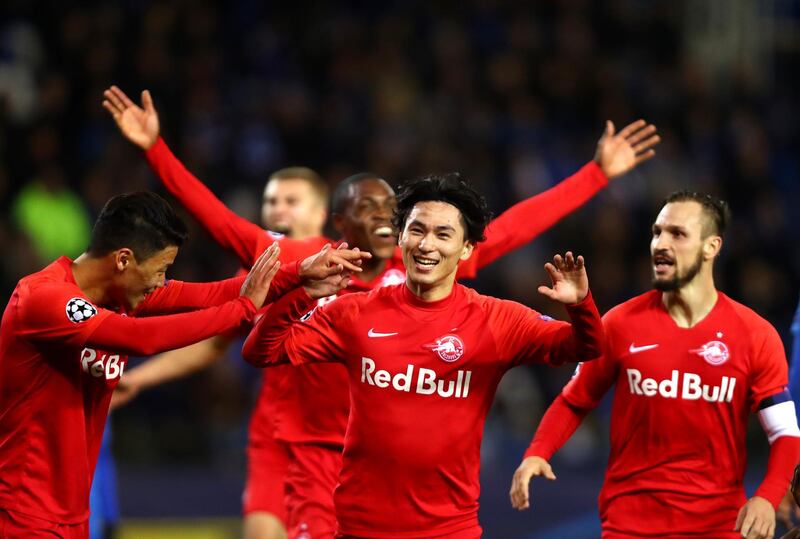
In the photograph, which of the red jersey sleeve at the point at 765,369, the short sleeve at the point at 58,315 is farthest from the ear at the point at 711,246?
the short sleeve at the point at 58,315

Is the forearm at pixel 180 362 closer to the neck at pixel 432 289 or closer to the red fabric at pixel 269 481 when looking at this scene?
the red fabric at pixel 269 481

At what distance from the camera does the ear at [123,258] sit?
5230mm

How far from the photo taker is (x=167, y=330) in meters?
5.09

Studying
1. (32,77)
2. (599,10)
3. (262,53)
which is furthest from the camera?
(599,10)

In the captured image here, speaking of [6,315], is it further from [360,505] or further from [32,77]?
[32,77]

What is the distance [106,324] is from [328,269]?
0.86 metres

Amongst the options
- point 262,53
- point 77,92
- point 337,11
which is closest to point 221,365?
point 77,92

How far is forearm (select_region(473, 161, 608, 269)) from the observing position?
6594mm

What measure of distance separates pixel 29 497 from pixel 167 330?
2.79 ft

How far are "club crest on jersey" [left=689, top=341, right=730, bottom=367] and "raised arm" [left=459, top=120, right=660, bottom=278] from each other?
3.74 ft

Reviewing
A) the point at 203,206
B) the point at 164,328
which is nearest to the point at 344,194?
the point at 203,206

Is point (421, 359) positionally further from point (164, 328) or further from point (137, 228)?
point (137, 228)

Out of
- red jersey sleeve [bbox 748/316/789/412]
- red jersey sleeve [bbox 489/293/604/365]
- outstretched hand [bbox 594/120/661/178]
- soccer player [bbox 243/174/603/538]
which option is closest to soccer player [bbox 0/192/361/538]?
soccer player [bbox 243/174/603/538]

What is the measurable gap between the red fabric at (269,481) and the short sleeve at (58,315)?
2.02 metres
